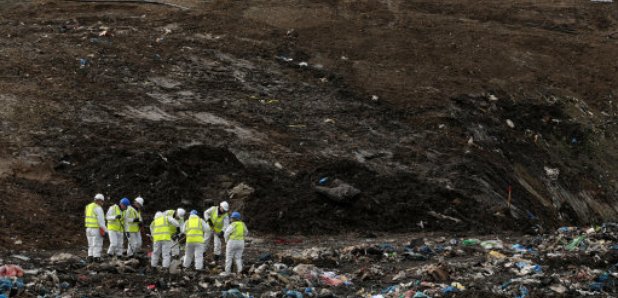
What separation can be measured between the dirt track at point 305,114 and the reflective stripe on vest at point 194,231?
138 inches

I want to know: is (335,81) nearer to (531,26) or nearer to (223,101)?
(223,101)

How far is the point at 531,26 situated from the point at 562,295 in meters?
24.9

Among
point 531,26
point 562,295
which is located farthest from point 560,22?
point 562,295

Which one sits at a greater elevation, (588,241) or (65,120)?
(65,120)

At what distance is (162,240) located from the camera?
15.7 metres

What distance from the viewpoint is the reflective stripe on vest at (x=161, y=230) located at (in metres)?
15.7

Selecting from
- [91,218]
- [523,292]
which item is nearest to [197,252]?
[91,218]

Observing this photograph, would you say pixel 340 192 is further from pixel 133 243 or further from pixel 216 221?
pixel 133 243

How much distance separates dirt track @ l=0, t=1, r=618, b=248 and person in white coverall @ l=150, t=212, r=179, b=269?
9.45 ft

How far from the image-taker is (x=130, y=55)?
88.9 feet

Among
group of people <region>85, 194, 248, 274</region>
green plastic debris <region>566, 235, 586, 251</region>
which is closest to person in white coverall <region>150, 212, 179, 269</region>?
group of people <region>85, 194, 248, 274</region>

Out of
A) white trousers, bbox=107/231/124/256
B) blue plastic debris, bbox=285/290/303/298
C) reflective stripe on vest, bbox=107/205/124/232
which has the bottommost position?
white trousers, bbox=107/231/124/256

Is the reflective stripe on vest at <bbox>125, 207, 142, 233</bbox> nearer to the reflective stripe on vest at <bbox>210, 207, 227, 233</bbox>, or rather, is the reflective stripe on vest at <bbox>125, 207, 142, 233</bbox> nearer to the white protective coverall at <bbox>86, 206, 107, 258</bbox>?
the white protective coverall at <bbox>86, 206, 107, 258</bbox>

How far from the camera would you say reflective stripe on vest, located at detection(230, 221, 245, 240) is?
15.4m
